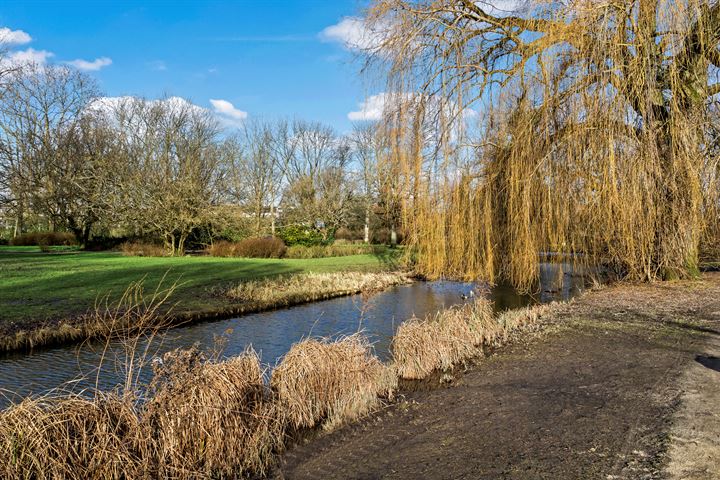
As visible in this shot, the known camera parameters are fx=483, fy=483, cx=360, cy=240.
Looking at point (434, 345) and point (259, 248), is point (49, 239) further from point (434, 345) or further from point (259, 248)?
point (434, 345)

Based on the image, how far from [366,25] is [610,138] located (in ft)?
15.5

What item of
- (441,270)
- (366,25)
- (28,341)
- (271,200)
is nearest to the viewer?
(28,341)

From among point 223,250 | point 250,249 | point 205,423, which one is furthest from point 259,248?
point 205,423

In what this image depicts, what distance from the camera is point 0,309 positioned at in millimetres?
9766

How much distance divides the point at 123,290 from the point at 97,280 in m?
2.39

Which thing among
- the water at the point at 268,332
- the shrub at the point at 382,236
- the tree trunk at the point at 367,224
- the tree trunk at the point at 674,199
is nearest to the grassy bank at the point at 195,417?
the water at the point at 268,332

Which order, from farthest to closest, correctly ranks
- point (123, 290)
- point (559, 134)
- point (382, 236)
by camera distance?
point (382, 236)
point (123, 290)
point (559, 134)

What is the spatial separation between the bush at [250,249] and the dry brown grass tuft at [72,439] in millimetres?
23241

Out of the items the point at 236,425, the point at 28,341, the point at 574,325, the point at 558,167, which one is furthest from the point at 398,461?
the point at 28,341

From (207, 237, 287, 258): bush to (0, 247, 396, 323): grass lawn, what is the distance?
4737 millimetres

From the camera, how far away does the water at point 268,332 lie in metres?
6.31

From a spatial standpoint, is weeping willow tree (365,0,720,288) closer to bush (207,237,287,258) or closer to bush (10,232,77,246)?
bush (207,237,287,258)

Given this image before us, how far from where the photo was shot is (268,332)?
9.72 meters

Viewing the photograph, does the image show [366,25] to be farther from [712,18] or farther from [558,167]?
[712,18]
